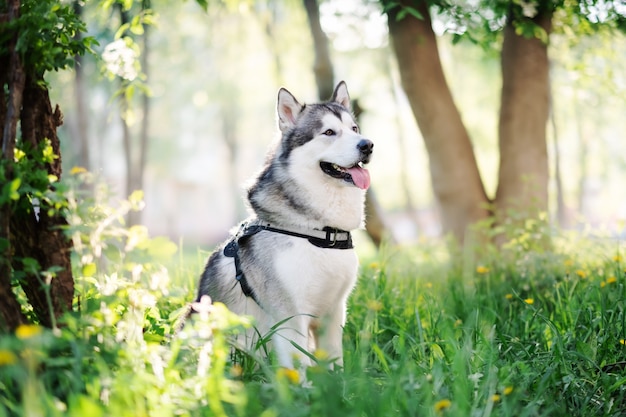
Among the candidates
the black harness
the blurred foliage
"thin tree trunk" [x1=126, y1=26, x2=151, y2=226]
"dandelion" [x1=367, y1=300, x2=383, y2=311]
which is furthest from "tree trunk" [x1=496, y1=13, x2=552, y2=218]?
"thin tree trunk" [x1=126, y1=26, x2=151, y2=226]

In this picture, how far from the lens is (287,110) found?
3957mm

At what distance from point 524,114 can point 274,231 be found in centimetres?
457

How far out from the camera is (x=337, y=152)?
3658mm

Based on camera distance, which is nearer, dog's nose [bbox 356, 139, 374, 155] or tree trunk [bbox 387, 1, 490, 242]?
dog's nose [bbox 356, 139, 374, 155]

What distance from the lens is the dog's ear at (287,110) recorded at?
154 inches

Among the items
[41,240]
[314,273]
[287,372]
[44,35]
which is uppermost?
[44,35]

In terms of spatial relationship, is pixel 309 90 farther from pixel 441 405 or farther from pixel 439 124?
pixel 441 405

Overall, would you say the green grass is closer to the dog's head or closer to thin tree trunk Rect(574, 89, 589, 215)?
the dog's head

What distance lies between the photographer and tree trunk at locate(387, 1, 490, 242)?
274 inches

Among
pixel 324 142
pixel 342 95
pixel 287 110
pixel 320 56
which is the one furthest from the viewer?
pixel 320 56

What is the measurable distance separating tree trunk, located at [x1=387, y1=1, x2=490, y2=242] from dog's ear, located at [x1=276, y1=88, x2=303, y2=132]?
343 centimetres

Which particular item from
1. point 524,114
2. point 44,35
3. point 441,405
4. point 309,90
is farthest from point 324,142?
point 309,90

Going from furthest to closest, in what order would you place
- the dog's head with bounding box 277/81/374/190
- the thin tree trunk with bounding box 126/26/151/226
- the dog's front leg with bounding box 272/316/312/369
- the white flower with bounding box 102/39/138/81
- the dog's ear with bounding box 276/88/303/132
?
the thin tree trunk with bounding box 126/26/151/226 → the dog's ear with bounding box 276/88/303/132 → the dog's head with bounding box 277/81/374/190 → the white flower with bounding box 102/39/138/81 → the dog's front leg with bounding box 272/316/312/369

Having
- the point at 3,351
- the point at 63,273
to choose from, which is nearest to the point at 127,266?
the point at 63,273
